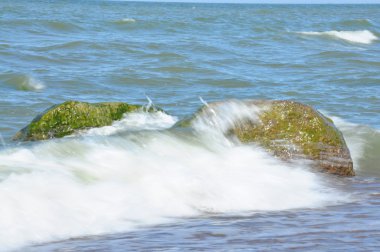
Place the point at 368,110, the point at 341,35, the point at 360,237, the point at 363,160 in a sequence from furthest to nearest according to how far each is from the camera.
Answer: the point at 341,35 → the point at 368,110 → the point at 363,160 → the point at 360,237

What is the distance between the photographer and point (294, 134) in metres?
6.95

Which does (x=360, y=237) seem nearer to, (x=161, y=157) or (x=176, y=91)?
(x=161, y=157)

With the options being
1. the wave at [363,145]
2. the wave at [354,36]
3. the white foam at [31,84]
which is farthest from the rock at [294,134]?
the wave at [354,36]

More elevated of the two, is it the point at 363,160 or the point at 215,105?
the point at 215,105

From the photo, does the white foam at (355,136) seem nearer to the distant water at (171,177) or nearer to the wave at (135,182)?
the distant water at (171,177)

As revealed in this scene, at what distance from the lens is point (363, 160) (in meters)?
7.81

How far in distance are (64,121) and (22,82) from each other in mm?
4336

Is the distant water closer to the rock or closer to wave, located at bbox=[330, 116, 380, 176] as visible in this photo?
wave, located at bbox=[330, 116, 380, 176]

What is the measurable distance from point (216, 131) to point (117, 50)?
9.53 meters

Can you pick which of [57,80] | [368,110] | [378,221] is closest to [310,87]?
[368,110]

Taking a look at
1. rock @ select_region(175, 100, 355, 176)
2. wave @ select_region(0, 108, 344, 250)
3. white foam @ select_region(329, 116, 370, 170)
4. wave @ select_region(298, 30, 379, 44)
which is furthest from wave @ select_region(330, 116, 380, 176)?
wave @ select_region(298, 30, 379, 44)

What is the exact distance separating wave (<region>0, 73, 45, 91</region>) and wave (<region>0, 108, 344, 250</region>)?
380 cm

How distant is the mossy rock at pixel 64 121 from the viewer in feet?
24.1

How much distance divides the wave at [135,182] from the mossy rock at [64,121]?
17 cm
